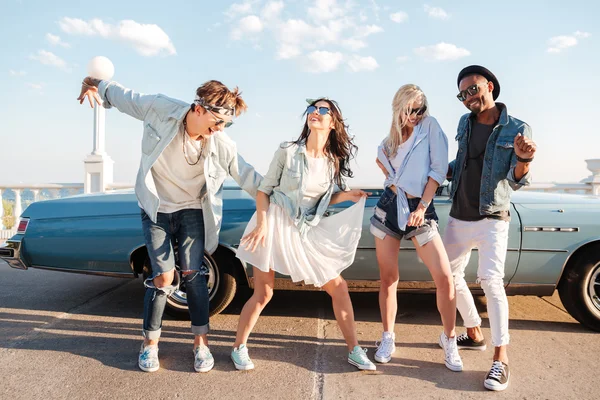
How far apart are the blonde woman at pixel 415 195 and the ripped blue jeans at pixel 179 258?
113 cm

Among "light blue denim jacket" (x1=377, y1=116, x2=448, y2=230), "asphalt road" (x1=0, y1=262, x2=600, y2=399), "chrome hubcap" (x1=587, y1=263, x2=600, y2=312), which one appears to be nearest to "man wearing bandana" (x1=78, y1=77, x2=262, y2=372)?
"asphalt road" (x1=0, y1=262, x2=600, y2=399)

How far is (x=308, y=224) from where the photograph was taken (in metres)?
2.83

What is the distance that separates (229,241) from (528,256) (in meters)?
2.27

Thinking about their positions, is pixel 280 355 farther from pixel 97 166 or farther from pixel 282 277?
pixel 97 166

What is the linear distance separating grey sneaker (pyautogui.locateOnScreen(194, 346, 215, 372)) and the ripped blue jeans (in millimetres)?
105

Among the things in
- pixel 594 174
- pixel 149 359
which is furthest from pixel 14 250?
pixel 594 174

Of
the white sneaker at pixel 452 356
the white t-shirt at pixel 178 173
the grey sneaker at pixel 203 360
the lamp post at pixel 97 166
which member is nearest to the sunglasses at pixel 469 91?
the white sneaker at pixel 452 356

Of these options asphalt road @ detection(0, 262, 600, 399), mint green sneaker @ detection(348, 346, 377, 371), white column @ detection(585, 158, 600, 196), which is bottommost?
asphalt road @ detection(0, 262, 600, 399)

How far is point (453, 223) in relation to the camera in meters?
3.04

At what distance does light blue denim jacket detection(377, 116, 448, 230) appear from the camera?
109 inches

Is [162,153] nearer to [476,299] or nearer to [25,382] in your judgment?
[25,382]

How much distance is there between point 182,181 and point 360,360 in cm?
153

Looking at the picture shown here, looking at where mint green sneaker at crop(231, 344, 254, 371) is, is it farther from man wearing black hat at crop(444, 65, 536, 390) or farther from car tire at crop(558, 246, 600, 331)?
car tire at crop(558, 246, 600, 331)

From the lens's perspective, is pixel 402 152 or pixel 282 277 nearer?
pixel 402 152
